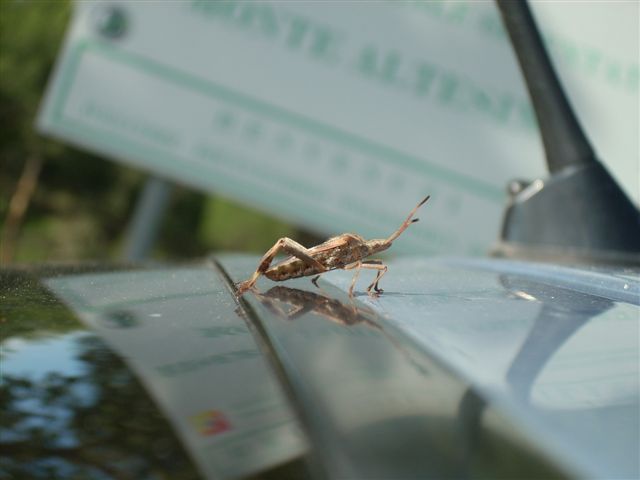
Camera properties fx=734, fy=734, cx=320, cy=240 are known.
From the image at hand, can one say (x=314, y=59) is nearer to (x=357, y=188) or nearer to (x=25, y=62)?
(x=357, y=188)


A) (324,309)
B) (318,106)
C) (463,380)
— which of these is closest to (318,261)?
(324,309)

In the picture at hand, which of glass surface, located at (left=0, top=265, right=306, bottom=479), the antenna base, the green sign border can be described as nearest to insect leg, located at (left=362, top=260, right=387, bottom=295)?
glass surface, located at (left=0, top=265, right=306, bottom=479)

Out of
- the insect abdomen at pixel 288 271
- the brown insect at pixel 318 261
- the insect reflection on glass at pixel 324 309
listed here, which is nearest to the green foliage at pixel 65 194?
the brown insect at pixel 318 261

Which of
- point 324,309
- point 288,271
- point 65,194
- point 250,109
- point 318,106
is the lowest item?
point 65,194

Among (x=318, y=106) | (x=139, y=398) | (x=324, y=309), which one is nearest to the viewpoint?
(x=139, y=398)

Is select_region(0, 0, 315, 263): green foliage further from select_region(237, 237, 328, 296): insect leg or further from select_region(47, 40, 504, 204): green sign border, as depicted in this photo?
select_region(237, 237, 328, 296): insect leg

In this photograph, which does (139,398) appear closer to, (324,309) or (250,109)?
(324,309)
